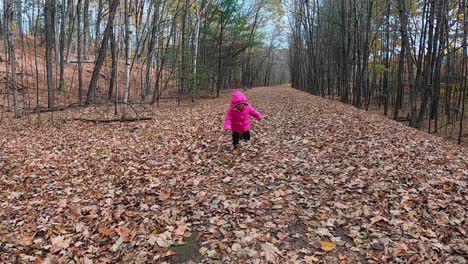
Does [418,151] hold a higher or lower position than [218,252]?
Result: higher

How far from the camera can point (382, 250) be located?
12.6 feet

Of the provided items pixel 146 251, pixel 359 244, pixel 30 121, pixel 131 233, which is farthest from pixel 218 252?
pixel 30 121

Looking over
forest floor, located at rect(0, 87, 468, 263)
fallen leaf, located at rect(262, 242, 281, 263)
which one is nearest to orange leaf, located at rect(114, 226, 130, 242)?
forest floor, located at rect(0, 87, 468, 263)

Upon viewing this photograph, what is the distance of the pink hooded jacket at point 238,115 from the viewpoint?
7.55 metres

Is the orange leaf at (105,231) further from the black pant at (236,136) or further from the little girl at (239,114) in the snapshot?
the black pant at (236,136)

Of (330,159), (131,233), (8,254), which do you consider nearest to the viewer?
(8,254)

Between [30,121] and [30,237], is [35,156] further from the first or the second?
[30,121]

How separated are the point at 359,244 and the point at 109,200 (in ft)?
12.7

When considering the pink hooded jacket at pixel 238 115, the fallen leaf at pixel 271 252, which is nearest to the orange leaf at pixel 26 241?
the fallen leaf at pixel 271 252

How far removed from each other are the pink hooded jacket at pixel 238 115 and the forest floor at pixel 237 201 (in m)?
0.64

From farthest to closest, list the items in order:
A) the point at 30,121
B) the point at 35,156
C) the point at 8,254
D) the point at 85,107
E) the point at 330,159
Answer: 1. the point at 85,107
2. the point at 30,121
3. the point at 35,156
4. the point at 330,159
5. the point at 8,254

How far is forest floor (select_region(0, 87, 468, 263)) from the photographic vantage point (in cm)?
398

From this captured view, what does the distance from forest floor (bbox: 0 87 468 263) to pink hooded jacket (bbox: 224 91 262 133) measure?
2.10ft

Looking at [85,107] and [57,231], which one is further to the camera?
[85,107]
